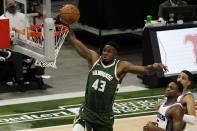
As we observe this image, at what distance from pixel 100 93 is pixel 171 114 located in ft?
3.47

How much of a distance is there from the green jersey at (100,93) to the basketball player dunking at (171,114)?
0.71 metres

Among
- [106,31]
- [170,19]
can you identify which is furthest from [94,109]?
[106,31]

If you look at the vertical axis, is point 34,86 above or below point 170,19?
below

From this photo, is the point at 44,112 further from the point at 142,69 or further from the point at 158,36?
the point at 142,69

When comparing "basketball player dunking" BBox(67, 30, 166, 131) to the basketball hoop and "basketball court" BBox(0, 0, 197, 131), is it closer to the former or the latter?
"basketball court" BBox(0, 0, 197, 131)

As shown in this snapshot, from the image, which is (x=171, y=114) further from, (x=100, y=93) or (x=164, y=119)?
(x=100, y=93)

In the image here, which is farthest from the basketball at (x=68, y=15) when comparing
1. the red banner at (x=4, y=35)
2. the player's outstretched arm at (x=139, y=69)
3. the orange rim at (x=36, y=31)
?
the red banner at (x=4, y=35)

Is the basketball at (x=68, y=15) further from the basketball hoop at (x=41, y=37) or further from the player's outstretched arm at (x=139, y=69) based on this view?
the basketball hoop at (x=41, y=37)

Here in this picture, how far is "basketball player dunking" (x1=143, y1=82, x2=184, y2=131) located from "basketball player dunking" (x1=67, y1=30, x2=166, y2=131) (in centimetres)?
52

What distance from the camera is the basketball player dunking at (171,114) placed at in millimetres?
6445

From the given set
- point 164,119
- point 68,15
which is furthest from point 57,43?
point 164,119

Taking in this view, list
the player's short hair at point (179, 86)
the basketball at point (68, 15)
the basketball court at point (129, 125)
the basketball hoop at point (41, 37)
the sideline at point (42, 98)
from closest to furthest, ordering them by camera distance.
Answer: the player's short hair at point (179, 86)
the basketball at point (68, 15)
the basketball court at point (129, 125)
the sideline at point (42, 98)
the basketball hoop at point (41, 37)

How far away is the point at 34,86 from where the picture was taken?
41.5ft

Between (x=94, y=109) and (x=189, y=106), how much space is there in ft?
3.81
